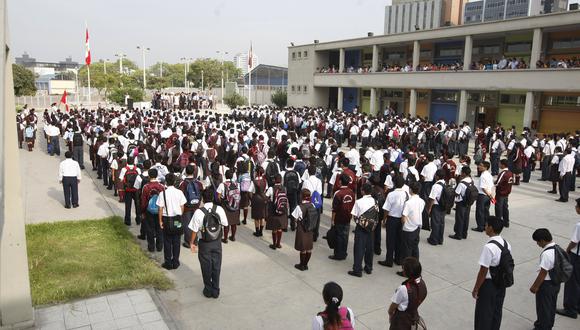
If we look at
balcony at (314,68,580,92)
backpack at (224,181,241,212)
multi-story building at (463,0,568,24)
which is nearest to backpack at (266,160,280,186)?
backpack at (224,181,241,212)

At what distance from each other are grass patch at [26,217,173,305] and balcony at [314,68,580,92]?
75.7 ft

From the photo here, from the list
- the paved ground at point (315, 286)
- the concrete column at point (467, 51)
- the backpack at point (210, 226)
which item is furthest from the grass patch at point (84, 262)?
the concrete column at point (467, 51)

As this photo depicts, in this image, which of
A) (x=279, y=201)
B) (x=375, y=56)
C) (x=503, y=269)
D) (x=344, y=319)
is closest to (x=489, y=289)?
(x=503, y=269)

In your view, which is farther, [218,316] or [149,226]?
[149,226]

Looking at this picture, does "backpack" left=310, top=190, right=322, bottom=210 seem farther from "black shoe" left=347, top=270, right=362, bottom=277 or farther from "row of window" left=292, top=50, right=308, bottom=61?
"row of window" left=292, top=50, right=308, bottom=61

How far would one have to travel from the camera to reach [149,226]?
839cm

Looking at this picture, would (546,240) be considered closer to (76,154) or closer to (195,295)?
(195,295)

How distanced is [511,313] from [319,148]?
358 inches

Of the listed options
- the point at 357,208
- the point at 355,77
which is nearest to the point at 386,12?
the point at 355,77

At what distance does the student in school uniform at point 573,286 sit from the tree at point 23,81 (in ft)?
187

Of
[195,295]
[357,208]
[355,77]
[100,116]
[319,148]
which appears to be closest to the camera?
[195,295]

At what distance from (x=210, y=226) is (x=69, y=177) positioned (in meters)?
6.54

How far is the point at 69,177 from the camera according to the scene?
11.2 meters

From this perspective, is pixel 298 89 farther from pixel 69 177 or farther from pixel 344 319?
pixel 344 319
